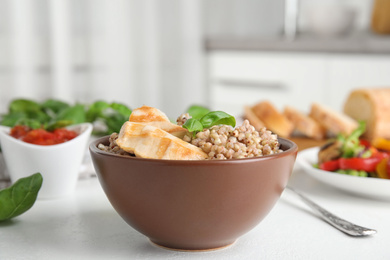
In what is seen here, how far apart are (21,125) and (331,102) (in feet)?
8.08

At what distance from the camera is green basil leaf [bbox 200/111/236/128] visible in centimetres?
78

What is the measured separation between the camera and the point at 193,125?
747 millimetres

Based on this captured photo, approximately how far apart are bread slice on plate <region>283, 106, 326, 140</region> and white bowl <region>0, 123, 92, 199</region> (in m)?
1.03

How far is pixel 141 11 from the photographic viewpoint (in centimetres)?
353

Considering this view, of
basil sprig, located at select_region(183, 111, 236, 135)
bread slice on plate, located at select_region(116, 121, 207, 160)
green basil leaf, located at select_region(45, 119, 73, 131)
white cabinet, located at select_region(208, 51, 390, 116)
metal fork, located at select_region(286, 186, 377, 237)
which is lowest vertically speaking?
white cabinet, located at select_region(208, 51, 390, 116)

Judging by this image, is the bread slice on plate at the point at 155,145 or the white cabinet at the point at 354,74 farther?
the white cabinet at the point at 354,74

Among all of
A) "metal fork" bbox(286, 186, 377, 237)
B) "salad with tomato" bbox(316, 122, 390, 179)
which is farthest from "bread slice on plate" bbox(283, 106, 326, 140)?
"metal fork" bbox(286, 186, 377, 237)

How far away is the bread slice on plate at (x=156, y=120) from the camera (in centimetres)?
78

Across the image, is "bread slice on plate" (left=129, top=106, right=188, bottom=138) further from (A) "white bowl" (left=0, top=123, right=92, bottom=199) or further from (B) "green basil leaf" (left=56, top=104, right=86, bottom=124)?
Result: (B) "green basil leaf" (left=56, top=104, right=86, bottom=124)

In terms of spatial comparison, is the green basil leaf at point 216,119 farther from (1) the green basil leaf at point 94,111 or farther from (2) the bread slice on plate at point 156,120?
(1) the green basil leaf at point 94,111

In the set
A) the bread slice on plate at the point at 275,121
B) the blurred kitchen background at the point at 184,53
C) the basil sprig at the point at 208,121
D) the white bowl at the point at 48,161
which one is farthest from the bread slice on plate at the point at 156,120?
the blurred kitchen background at the point at 184,53

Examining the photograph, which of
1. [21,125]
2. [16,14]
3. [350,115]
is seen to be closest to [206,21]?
[16,14]

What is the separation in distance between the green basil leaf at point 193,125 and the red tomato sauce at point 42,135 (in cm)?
40

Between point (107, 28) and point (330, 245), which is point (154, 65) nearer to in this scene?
point (107, 28)
